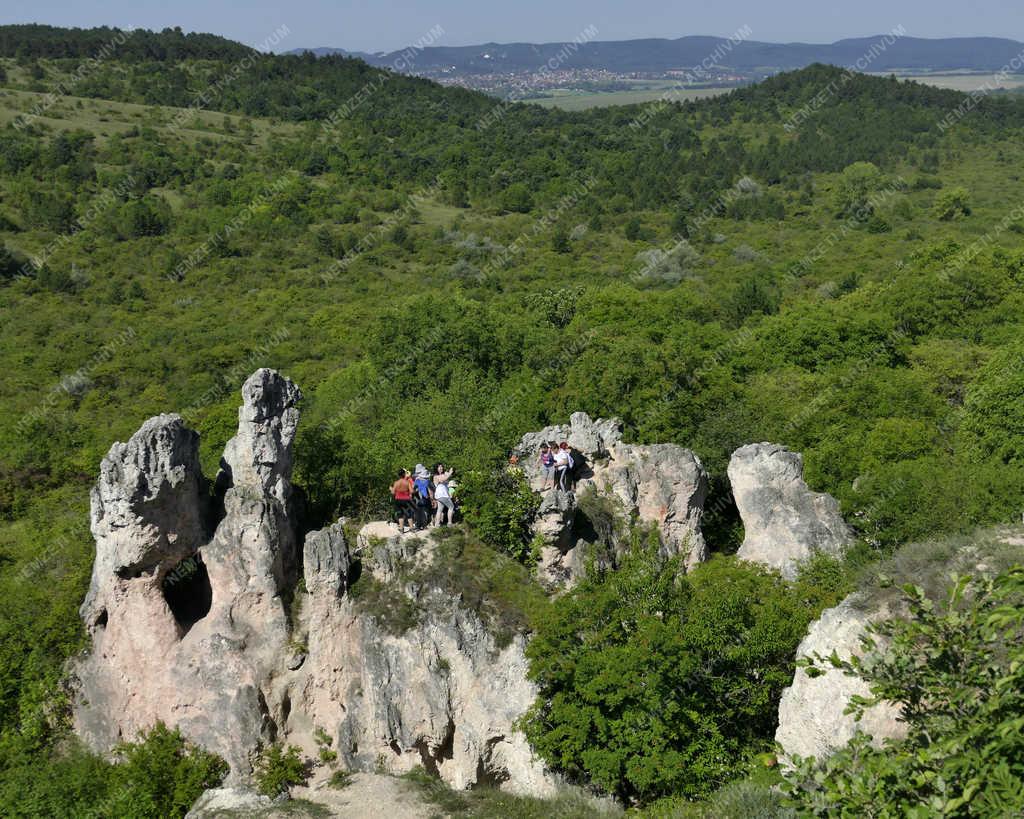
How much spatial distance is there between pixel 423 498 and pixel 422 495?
0.15 m

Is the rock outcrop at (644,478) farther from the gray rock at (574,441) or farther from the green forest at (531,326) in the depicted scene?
the green forest at (531,326)

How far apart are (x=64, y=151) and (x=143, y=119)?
2131 cm

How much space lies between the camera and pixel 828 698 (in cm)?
1742

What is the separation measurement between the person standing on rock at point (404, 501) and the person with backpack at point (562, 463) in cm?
389

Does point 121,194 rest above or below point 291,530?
above

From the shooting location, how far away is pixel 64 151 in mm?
104062

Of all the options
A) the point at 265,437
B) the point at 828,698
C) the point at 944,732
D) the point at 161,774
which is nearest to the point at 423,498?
the point at 265,437

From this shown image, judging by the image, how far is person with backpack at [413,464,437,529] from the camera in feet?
72.2

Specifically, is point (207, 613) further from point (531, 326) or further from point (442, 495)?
point (531, 326)

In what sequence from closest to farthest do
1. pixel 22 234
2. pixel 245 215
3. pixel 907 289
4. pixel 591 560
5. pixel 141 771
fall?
pixel 141 771
pixel 591 560
pixel 907 289
pixel 22 234
pixel 245 215

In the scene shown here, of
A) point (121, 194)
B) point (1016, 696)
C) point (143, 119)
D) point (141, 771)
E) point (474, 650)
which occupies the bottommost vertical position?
point (141, 771)

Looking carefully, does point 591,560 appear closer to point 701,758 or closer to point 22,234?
point 701,758

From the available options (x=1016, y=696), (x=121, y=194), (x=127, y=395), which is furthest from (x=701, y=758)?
(x=121, y=194)

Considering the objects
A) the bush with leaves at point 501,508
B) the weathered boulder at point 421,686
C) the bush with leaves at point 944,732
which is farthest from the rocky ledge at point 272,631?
the bush with leaves at point 944,732
